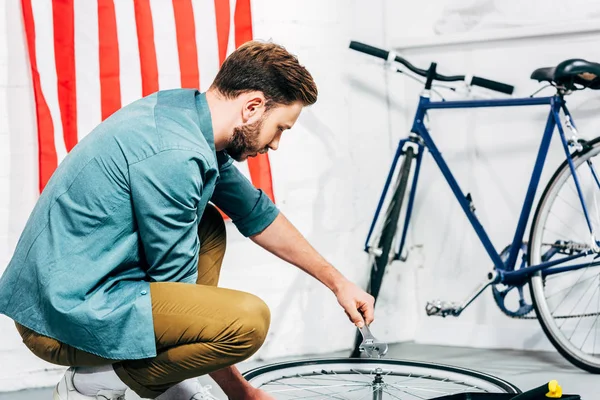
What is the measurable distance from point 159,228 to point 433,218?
1.83 metres

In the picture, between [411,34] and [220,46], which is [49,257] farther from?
[411,34]

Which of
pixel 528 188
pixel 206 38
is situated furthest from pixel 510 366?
pixel 206 38

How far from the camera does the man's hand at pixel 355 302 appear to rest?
1967 mm

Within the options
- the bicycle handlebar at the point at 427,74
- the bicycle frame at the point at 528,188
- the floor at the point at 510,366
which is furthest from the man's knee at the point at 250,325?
the bicycle handlebar at the point at 427,74

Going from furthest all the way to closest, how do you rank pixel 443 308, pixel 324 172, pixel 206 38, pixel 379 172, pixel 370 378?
pixel 379 172 < pixel 324 172 < pixel 443 308 < pixel 206 38 < pixel 370 378

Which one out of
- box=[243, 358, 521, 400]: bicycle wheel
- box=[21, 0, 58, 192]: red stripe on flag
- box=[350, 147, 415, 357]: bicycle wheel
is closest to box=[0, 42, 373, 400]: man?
box=[243, 358, 521, 400]: bicycle wheel

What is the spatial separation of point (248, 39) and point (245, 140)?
1.19m

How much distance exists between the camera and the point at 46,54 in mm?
2719

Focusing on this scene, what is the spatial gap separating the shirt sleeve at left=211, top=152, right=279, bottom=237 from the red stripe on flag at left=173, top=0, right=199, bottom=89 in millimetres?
848

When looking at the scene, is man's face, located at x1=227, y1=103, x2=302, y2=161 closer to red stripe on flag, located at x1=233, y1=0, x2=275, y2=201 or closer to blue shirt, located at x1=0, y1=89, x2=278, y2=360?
blue shirt, located at x1=0, y1=89, x2=278, y2=360

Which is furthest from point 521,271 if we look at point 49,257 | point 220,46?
point 49,257

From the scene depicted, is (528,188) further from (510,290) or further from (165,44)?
(165,44)

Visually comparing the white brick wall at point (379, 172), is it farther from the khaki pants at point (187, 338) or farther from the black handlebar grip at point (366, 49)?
the khaki pants at point (187, 338)

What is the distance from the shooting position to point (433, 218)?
3316mm
